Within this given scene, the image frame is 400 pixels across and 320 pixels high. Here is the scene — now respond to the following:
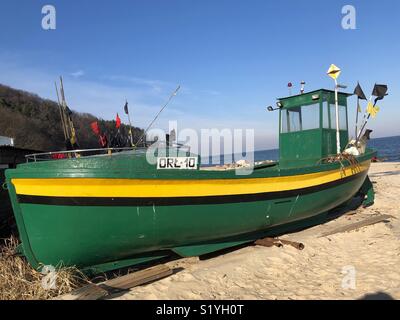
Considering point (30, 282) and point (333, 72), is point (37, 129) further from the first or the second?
point (30, 282)

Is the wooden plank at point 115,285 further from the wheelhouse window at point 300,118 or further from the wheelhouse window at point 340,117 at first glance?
the wheelhouse window at point 340,117

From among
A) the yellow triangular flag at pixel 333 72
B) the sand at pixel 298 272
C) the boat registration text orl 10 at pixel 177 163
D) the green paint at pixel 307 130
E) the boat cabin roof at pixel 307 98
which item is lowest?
the sand at pixel 298 272

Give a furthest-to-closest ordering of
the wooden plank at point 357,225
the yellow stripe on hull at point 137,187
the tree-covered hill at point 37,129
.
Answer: the tree-covered hill at point 37,129 → the wooden plank at point 357,225 → the yellow stripe on hull at point 137,187

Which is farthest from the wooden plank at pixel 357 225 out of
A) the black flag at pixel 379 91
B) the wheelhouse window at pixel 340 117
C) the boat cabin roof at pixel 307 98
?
the black flag at pixel 379 91

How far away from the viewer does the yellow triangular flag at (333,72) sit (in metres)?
8.19

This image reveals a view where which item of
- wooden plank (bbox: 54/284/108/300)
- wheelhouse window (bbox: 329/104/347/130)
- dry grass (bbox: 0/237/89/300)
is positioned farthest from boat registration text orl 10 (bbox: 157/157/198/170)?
wheelhouse window (bbox: 329/104/347/130)

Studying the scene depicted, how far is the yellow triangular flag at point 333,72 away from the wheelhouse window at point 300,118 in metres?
0.78

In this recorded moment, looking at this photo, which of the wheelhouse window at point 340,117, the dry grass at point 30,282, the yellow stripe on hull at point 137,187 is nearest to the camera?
the dry grass at point 30,282

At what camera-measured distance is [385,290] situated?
4180mm

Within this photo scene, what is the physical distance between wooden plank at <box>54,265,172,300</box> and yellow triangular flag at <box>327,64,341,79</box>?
6.21 m

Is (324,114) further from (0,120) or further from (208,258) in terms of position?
(0,120)

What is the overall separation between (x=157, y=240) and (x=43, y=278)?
149cm

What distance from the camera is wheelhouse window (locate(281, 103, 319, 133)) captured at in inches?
329
